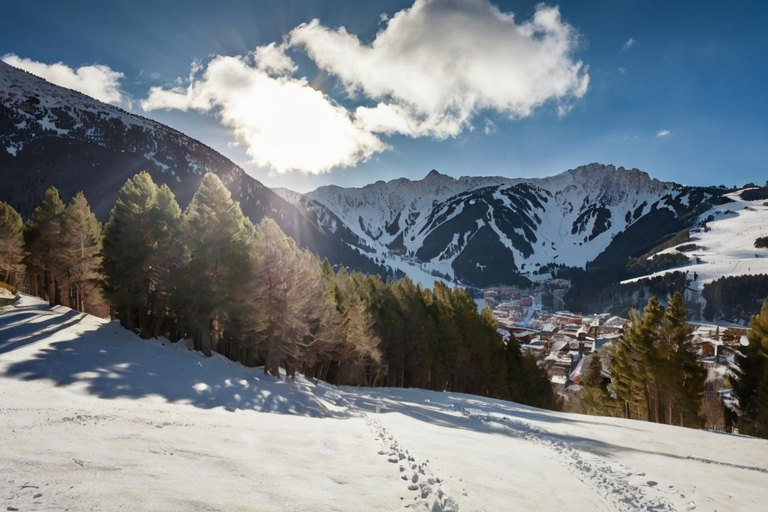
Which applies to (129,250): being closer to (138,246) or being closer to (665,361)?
A: (138,246)

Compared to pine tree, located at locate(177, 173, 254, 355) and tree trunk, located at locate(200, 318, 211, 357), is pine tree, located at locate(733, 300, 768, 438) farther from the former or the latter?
tree trunk, located at locate(200, 318, 211, 357)

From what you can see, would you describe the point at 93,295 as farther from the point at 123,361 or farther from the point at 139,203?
the point at 123,361

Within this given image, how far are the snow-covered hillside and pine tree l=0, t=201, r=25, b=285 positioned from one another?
22.4m

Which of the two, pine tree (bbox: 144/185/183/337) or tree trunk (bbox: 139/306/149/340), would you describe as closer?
pine tree (bbox: 144/185/183/337)

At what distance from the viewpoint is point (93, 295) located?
149 feet

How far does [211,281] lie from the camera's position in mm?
27859

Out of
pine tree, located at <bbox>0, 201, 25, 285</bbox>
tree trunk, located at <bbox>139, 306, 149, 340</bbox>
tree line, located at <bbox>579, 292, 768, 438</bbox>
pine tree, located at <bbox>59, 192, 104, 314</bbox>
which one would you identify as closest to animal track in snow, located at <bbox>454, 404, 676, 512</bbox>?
tree line, located at <bbox>579, 292, 768, 438</bbox>

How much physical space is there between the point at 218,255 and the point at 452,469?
23179 millimetres

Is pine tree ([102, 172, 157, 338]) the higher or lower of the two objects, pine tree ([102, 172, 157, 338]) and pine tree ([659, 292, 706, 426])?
the higher

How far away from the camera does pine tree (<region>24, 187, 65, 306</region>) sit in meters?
33.6

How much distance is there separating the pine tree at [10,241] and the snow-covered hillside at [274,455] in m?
22.4

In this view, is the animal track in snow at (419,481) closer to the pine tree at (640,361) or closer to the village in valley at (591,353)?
the pine tree at (640,361)

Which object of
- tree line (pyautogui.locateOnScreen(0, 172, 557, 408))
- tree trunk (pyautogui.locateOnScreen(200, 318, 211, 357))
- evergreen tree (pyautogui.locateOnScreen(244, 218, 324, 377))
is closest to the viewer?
evergreen tree (pyautogui.locateOnScreen(244, 218, 324, 377))

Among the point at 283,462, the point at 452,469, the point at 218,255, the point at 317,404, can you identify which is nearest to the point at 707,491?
the point at 452,469
